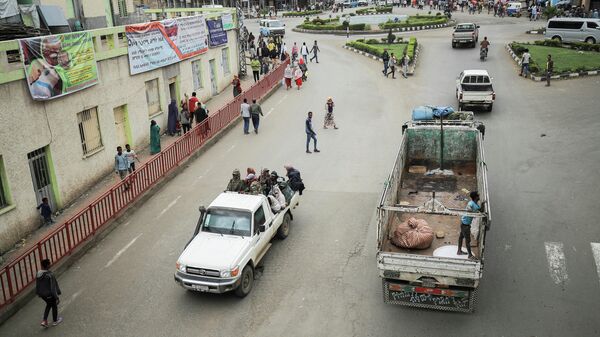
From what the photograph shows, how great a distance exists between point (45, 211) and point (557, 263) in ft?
40.3

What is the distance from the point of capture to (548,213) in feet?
45.6

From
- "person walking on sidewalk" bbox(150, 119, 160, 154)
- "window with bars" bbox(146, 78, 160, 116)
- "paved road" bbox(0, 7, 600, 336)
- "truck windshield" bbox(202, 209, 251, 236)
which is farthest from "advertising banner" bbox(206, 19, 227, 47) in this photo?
"truck windshield" bbox(202, 209, 251, 236)

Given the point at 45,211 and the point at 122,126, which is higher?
the point at 122,126

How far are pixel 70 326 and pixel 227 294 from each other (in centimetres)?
296

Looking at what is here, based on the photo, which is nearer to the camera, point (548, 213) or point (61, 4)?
point (548, 213)

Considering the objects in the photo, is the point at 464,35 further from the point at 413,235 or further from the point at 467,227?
the point at 467,227

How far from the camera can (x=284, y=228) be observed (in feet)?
43.1

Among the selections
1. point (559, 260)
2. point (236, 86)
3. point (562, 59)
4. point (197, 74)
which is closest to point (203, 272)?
point (559, 260)

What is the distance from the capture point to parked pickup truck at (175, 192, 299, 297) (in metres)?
10.5

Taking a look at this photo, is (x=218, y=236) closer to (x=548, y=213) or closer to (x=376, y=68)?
(x=548, y=213)

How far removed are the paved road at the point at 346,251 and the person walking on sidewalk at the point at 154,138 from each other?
1762mm

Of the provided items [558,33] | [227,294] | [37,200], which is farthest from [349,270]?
[558,33]

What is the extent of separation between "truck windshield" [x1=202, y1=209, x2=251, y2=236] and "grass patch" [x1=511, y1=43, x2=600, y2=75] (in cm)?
2309

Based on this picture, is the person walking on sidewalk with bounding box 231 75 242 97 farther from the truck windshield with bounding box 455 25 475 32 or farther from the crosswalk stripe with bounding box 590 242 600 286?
the truck windshield with bounding box 455 25 475 32
